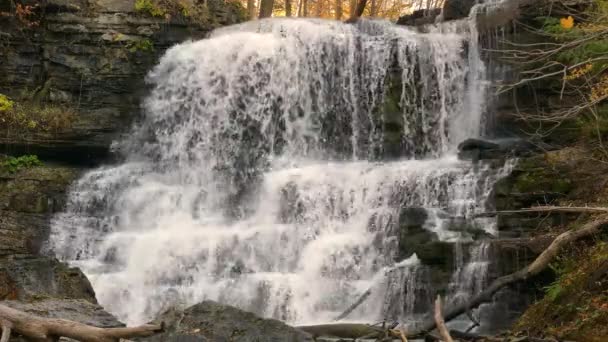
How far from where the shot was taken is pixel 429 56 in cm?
1700

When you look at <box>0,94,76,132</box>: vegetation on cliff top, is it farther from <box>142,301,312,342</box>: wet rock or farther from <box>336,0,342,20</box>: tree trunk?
<box>336,0,342,20</box>: tree trunk

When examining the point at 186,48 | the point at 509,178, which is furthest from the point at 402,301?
the point at 186,48

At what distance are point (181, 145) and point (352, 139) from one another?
15.2 feet

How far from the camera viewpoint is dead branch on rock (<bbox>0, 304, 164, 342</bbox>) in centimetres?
512

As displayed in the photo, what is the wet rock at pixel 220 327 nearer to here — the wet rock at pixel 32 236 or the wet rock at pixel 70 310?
the wet rock at pixel 70 310

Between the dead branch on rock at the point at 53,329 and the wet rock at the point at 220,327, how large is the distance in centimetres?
185

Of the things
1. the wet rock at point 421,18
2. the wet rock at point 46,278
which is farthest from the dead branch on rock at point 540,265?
the wet rock at point 421,18

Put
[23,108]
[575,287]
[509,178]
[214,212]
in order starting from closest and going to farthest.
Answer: [575,287] → [509,178] → [214,212] → [23,108]

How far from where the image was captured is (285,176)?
15.1 m

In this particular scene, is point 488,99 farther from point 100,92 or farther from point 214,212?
point 100,92

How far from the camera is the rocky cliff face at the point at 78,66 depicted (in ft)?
58.4

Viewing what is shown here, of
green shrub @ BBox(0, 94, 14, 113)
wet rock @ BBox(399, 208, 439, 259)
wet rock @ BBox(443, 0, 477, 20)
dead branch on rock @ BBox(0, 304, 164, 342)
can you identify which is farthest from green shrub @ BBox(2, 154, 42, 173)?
wet rock @ BBox(443, 0, 477, 20)

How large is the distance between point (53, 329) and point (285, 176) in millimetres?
9967

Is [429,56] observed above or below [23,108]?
above
